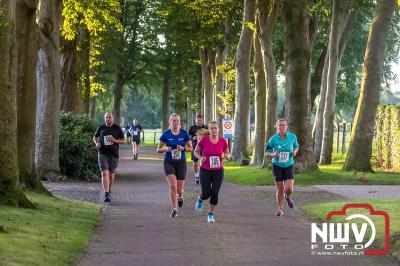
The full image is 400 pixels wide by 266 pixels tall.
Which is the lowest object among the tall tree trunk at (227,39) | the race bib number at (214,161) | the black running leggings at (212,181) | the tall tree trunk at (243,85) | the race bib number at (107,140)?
the black running leggings at (212,181)

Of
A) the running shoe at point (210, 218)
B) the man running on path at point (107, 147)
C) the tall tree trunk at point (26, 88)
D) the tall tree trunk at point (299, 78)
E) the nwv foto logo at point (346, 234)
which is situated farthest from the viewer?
the tall tree trunk at point (299, 78)

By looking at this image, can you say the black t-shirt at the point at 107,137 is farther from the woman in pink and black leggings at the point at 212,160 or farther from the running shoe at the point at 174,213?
the woman in pink and black leggings at the point at 212,160

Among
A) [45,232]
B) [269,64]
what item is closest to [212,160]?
[45,232]

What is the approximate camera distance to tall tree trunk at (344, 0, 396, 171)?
25781mm

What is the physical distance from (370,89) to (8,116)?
1582cm

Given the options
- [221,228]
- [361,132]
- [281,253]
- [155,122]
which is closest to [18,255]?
[281,253]

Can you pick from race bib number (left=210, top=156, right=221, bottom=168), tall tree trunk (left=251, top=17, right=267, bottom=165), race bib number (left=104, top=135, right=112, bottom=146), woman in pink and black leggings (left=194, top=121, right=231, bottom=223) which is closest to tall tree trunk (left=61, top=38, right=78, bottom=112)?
tall tree trunk (left=251, top=17, right=267, bottom=165)

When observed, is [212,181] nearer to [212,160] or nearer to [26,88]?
[212,160]

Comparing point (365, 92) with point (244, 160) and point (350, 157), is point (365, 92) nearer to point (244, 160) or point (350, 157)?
point (350, 157)

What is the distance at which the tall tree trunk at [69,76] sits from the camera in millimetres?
30514

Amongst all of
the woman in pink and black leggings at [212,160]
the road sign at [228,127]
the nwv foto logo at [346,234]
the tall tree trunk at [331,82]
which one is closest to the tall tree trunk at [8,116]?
the woman in pink and black leggings at [212,160]

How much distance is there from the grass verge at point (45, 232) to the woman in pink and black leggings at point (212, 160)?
6.85ft

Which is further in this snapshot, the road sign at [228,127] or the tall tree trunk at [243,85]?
the road sign at [228,127]

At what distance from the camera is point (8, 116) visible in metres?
12.8
